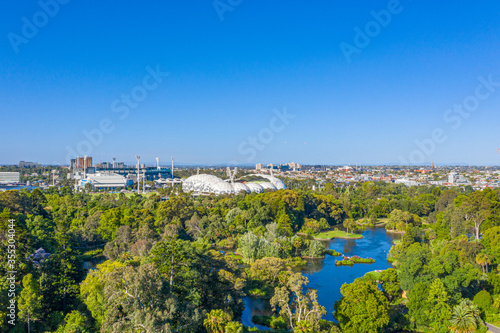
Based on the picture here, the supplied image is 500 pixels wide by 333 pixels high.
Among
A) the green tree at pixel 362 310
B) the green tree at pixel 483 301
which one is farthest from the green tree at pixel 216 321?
the green tree at pixel 483 301

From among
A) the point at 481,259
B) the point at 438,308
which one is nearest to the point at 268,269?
the point at 438,308

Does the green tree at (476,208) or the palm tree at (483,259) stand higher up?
the green tree at (476,208)

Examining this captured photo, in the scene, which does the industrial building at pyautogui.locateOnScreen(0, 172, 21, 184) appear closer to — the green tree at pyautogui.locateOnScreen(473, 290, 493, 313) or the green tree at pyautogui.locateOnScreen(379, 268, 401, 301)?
the green tree at pyautogui.locateOnScreen(379, 268, 401, 301)

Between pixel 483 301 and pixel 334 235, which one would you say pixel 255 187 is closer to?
pixel 334 235

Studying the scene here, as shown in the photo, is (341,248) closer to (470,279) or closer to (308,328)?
(470,279)

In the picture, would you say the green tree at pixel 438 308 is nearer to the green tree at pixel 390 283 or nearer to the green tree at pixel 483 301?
the green tree at pixel 483 301
